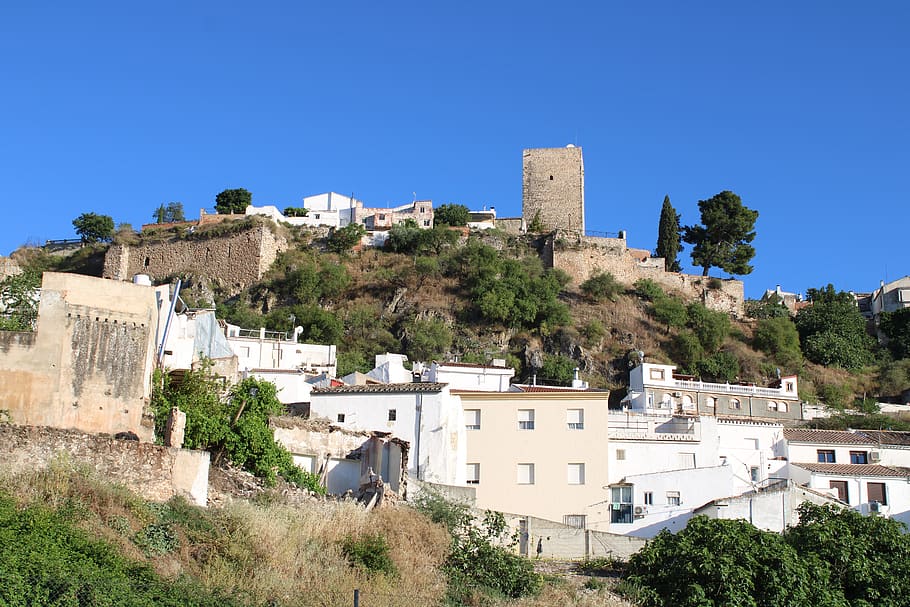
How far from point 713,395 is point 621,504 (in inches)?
738

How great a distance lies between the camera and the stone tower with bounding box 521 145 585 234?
75.2m

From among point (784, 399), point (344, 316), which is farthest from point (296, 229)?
point (784, 399)

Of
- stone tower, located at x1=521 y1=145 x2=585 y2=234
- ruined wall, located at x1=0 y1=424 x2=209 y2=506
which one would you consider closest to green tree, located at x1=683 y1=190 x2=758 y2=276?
stone tower, located at x1=521 y1=145 x2=585 y2=234

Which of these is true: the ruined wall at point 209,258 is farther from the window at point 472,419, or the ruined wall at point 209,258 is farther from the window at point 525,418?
the window at point 525,418

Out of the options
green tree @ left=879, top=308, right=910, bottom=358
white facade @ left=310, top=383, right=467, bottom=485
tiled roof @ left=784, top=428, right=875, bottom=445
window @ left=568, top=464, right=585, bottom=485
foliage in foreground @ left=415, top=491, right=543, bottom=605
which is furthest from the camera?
green tree @ left=879, top=308, right=910, bottom=358

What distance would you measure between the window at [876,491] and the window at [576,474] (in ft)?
34.4

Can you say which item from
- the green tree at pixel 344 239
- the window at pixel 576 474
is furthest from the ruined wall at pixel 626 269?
the window at pixel 576 474

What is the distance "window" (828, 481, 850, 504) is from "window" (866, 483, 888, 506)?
685 mm

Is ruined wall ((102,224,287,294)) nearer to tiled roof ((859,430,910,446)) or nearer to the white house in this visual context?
the white house

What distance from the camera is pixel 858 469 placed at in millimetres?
36781

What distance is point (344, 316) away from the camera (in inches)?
2327

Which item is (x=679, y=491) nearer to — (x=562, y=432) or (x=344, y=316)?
(x=562, y=432)

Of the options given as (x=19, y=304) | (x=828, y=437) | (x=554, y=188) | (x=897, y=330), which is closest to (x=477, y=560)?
(x=19, y=304)

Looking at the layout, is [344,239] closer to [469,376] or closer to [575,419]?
[469,376]
